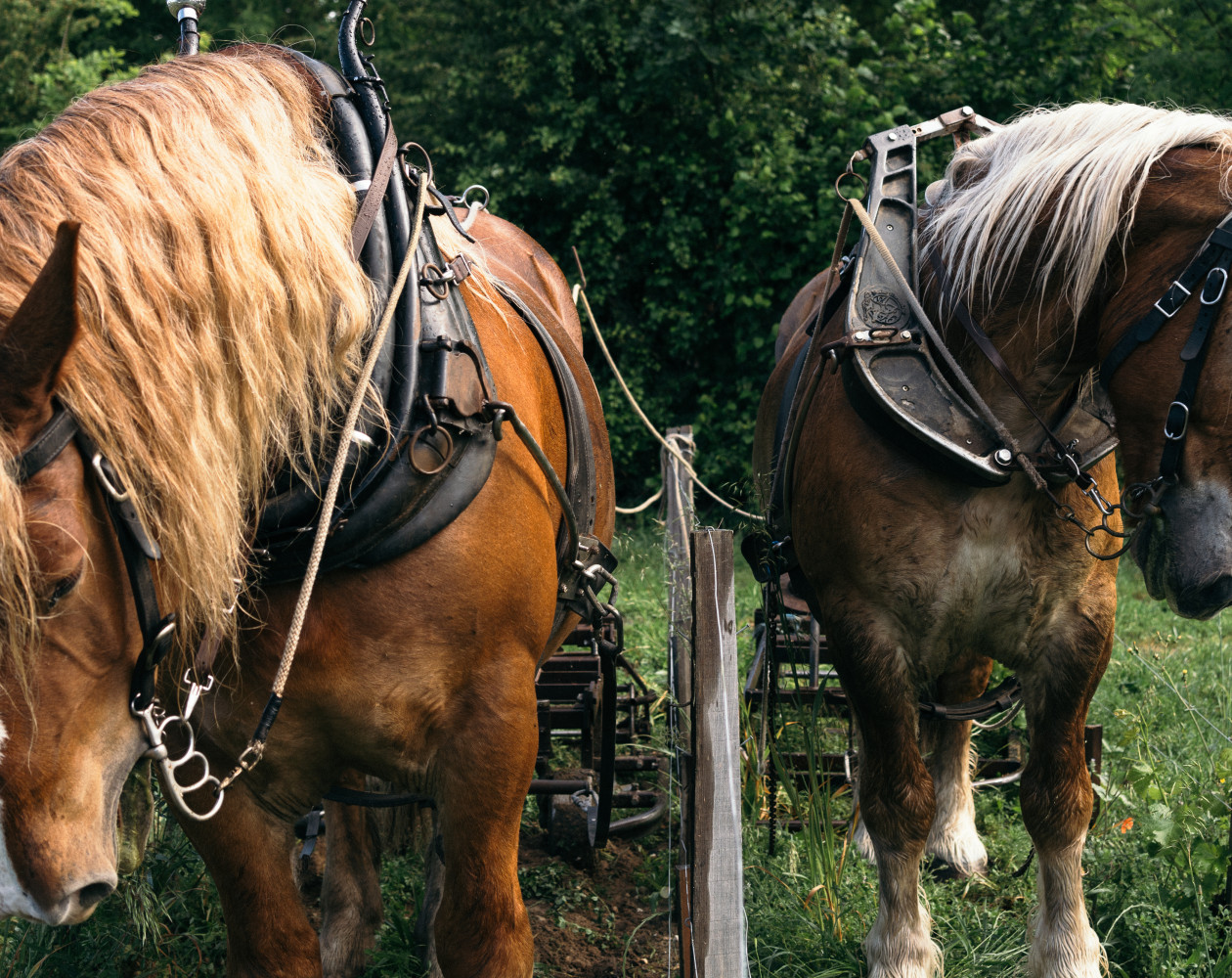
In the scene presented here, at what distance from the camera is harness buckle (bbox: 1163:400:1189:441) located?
66.6 inches

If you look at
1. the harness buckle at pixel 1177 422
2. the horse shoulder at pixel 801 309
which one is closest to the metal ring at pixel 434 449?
the harness buckle at pixel 1177 422

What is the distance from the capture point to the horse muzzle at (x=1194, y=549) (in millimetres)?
1693

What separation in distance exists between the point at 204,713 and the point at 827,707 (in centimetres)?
249

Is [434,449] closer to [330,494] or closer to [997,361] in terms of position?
Answer: [330,494]

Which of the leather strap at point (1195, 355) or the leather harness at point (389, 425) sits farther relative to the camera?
the leather strap at point (1195, 355)

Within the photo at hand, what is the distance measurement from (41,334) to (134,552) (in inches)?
10.6

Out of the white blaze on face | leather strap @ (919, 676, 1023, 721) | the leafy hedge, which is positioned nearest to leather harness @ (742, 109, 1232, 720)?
leather strap @ (919, 676, 1023, 721)

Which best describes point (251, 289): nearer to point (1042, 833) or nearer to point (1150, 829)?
point (1042, 833)

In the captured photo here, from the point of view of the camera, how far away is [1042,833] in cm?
224

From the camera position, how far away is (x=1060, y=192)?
1946mm

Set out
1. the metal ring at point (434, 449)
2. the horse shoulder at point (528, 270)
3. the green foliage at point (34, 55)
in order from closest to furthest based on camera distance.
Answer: the metal ring at point (434, 449) → the horse shoulder at point (528, 270) → the green foliage at point (34, 55)

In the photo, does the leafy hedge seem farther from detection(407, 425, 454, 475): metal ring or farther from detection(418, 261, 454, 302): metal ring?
detection(407, 425, 454, 475): metal ring

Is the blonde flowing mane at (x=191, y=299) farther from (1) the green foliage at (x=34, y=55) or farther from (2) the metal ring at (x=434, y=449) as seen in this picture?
(1) the green foliage at (x=34, y=55)

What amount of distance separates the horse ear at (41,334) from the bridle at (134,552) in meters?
0.04
